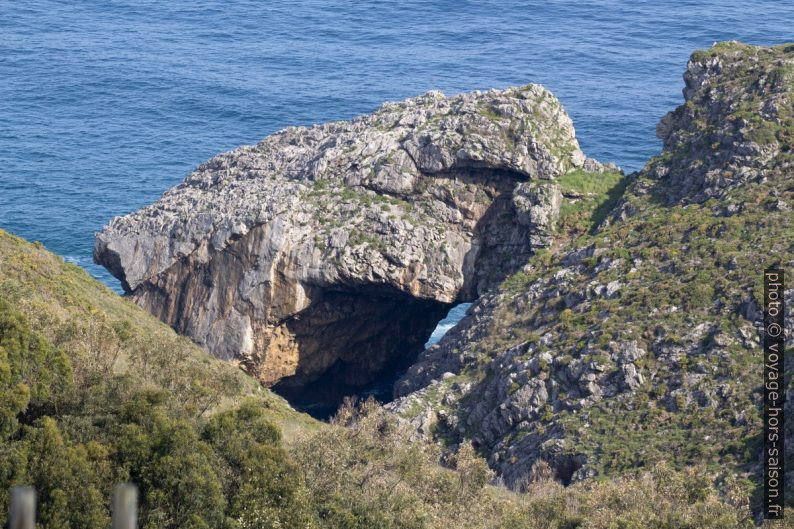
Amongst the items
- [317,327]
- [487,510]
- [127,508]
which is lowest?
[317,327]

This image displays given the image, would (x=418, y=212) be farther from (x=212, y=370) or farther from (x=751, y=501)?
(x=751, y=501)

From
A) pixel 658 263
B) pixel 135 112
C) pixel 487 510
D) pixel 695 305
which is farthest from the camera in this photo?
pixel 135 112

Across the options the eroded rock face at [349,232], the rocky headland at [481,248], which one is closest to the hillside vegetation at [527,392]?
the rocky headland at [481,248]

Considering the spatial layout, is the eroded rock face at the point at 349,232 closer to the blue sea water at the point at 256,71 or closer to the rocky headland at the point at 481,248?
the rocky headland at the point at 481,248

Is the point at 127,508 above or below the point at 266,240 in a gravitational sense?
above

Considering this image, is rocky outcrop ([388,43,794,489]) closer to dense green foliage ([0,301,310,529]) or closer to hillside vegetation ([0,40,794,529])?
hillside vegetation ([0,40,794,529])

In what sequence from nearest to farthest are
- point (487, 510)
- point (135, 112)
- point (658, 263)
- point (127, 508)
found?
point (127, 508), point (487, 510), point (658, 263), point (135, 112)

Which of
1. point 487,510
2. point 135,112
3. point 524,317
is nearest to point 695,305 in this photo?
point 524,317

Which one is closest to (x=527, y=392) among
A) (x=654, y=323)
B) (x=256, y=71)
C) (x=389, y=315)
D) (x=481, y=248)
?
(x=654, y=323)
